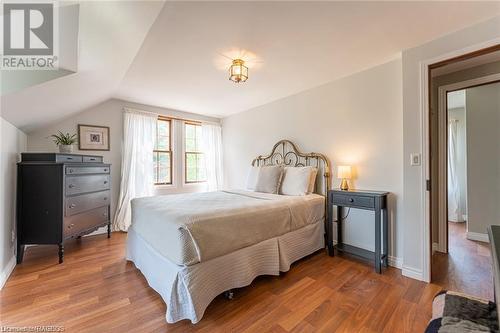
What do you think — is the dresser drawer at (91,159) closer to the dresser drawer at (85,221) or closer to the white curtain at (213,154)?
the dresser drawer at (85,221)

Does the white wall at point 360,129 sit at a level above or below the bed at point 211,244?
above

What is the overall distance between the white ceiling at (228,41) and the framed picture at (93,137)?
2.03 feet

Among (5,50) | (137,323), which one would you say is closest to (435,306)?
(137,323)

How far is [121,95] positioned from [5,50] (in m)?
2.11

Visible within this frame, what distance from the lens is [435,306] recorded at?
0.99 metres

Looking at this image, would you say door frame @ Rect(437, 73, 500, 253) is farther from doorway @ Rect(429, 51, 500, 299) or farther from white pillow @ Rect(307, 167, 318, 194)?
white pillow @ Rect(307, 167, 318, 194)

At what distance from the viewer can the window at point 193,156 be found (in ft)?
15.5

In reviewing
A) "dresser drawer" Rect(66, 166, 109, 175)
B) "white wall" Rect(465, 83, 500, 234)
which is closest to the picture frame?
"dresser drawer" Rect(66, 166, 109, 175)

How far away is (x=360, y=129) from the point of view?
2.73 meters

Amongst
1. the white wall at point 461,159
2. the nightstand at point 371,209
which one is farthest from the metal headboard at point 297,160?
the white wall at point 461,159

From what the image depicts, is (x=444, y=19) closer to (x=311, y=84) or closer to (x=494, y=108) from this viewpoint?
(x=311, y=84)

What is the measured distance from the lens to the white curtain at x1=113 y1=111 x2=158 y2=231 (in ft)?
12.2

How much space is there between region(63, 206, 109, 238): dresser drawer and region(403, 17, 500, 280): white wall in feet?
12.6

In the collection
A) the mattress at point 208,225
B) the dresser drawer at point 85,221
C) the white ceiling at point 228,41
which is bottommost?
the dresser drawer at point 85,221
